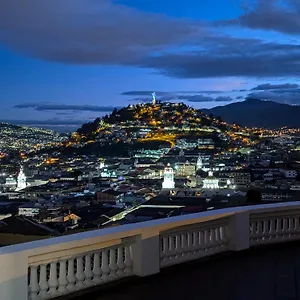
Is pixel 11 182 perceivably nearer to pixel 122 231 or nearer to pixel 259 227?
pixel 259 227

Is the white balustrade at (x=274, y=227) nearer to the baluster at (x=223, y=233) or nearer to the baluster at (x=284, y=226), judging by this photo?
the baluster at (x=284, y=226)

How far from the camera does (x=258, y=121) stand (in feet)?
256

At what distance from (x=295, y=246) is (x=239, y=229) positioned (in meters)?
0.49

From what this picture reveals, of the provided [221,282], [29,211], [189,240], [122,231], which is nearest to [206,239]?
[189,240]

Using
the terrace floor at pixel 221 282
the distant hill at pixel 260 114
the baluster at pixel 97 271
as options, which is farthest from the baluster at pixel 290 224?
the distant hill at pixel 260 114

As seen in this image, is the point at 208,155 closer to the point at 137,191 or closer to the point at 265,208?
the point at 137,191

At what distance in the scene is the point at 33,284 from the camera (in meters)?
2.44

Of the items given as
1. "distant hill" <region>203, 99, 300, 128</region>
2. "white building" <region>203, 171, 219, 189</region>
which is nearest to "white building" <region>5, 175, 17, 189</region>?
"white building" <region>203, 171, 219, 189</region>

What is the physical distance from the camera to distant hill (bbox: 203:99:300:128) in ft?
229

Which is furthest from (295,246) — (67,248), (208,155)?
(208,155)

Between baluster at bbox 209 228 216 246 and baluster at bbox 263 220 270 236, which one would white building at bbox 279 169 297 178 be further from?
baluster at bbox 209 228 216 246

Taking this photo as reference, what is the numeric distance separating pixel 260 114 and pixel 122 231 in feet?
254

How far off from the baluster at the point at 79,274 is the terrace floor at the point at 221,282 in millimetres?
53

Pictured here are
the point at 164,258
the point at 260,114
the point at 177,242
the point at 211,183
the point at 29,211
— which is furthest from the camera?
the point at 260,114
